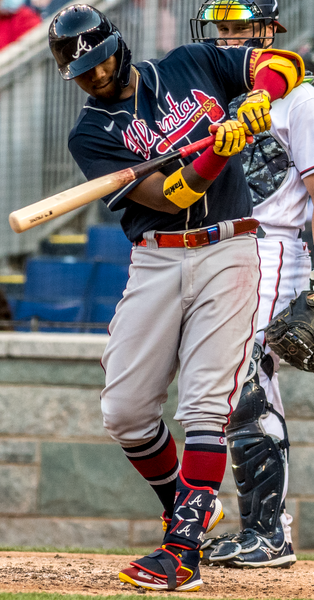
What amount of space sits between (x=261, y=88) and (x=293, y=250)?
782 mm

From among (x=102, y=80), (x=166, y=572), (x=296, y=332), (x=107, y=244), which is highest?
(x=102, y=80)

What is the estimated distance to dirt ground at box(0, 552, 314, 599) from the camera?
2398mm

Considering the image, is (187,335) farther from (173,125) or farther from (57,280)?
(57,280)

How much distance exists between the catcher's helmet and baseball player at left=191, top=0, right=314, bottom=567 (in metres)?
0.67

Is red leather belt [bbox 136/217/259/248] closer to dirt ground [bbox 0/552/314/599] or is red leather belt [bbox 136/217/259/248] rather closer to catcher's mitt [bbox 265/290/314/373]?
catcher's mitt [bbox 265/290/314/373]

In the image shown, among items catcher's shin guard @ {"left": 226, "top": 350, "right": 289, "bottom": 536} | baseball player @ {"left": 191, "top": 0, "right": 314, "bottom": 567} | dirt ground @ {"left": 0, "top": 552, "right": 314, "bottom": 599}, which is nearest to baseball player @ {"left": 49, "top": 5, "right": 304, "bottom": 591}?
dirt ground @ {"left": 0, "top": 552, "right": 314, "bottom": 599}

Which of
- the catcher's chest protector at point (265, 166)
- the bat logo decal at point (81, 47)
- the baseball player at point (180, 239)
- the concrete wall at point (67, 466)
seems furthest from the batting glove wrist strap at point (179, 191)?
the concrete wall at point (67, 466)

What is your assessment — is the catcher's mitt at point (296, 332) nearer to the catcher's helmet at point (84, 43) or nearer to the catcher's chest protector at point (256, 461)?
the catcher's chest protector at point (256, 461)

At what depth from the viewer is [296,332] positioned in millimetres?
2783

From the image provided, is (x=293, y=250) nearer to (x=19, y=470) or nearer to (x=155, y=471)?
(x=155, y=471)

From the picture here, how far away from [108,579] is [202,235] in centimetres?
117

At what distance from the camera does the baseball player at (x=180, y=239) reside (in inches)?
96.8

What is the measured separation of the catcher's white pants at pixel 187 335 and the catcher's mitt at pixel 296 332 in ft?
0.74

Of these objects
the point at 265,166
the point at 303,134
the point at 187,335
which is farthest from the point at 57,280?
the point at 187,335
